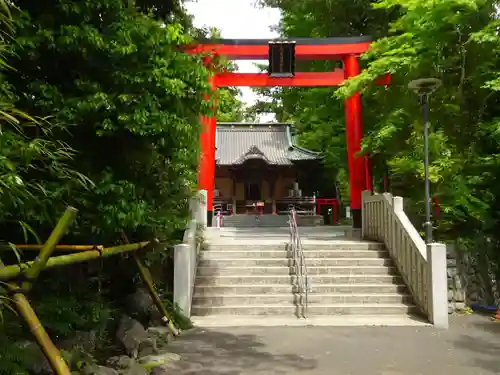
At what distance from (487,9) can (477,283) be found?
517 centimetres

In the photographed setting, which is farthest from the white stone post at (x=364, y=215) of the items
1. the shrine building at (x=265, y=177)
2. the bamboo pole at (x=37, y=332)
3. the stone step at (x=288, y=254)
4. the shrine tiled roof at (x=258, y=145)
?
the shrine tiled roof at (x=258, y=145)

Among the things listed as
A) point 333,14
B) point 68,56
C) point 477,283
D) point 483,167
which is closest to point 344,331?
point 477,283

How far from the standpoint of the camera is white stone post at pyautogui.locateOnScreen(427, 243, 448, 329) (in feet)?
22.2

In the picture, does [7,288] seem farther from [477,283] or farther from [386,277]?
[477,283]

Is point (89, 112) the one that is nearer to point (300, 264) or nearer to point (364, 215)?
point (300, 264)

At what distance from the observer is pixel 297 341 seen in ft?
19.2

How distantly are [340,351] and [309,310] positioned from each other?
6.45 feet

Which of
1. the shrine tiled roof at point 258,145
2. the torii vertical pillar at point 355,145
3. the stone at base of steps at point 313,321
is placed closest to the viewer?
the stone at base of steps at point 313,321

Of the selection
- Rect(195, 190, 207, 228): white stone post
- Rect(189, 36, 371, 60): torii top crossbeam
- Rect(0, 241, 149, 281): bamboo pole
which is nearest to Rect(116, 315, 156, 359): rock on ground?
Rect(0, 241, 149, 281): bamboo pole

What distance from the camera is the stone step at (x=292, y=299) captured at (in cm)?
758

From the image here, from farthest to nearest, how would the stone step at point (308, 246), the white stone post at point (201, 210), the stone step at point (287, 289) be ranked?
the white stone post at point (201, 210) → the stone step at point (308, 246) → the stone step at point (287, 289)

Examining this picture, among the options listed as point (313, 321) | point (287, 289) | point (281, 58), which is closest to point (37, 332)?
point (313, 321)

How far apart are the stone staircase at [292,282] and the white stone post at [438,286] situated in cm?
64

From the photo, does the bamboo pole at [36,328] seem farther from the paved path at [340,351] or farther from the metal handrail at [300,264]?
the metal handrail at [300,264]
